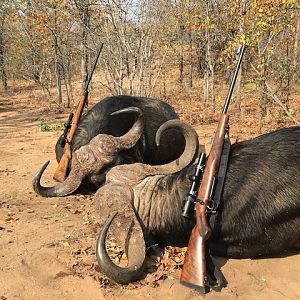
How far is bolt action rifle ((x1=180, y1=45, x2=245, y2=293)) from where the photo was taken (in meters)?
3.21

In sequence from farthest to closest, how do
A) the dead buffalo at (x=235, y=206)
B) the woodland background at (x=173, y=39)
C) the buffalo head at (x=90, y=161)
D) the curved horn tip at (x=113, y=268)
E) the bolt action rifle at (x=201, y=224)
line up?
the woodland background at (x=173, y=39)
the buffalo head at (x=90, y=161)
the dead buffalo at (x=235, y=206)
the bolt action rifle at (x=201, y=224)
the curved horn tip at (x=113, y=268)

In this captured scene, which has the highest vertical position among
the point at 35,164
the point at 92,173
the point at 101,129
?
the point at 101,129

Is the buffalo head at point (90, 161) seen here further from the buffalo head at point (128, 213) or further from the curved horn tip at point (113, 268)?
the curved horn tip at point (113, 268)

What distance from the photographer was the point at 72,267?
12.1 feet

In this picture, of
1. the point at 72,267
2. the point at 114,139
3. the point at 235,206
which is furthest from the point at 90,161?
the point at 235,206

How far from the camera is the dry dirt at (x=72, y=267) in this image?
10.9 ft

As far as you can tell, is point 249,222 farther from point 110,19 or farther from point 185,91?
point 185,91

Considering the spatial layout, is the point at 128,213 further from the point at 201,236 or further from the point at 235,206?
the point at 235,206

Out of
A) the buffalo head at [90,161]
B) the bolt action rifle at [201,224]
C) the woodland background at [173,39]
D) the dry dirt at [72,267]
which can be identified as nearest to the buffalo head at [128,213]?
the dry dirt at [72,267]

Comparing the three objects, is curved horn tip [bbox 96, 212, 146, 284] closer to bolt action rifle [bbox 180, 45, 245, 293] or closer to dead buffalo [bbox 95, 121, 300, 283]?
dead buffalo [bbox 95, 121, 300, 283]

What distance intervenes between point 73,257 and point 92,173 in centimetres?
170

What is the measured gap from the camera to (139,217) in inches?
150

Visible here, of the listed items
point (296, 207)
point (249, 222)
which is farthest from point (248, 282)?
point (296, 207)

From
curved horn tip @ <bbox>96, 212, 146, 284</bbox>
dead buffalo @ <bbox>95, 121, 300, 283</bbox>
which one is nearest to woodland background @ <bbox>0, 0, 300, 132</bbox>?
dead buffalo @ <bbox>95, 121, 300, 283</bbox>
